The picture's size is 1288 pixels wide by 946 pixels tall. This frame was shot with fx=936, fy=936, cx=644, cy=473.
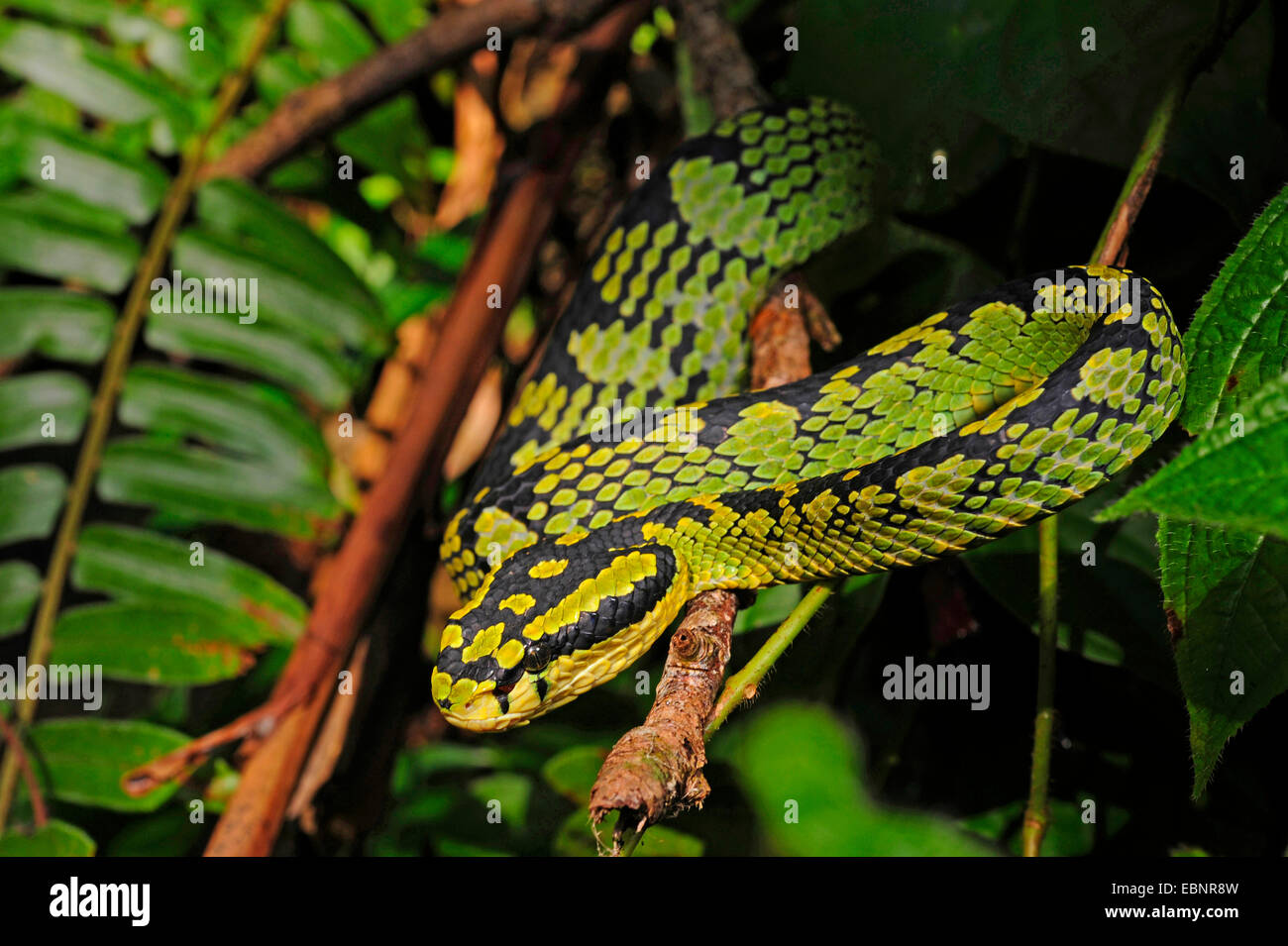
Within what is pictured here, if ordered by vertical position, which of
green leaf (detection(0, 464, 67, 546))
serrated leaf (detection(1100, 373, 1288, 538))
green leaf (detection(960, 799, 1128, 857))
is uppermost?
green leaf (detection(0, 464, 67, 546))

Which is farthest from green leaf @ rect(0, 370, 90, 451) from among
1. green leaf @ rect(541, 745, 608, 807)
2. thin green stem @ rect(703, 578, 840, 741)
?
thin green stem @ rect(703, 578, 840, 741)

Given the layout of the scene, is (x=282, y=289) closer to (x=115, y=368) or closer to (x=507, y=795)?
(x=115, y=368)

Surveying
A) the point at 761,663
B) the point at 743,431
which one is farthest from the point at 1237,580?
the point at 743,431

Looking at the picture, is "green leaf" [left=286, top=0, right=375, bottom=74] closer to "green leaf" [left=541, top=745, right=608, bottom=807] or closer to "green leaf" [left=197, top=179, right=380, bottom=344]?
"green leaf" [left=197, top=179, right=380, bottom=344]

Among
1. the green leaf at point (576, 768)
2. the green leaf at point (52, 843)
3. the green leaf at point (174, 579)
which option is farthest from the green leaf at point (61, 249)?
the green leaf at point (576, 768)

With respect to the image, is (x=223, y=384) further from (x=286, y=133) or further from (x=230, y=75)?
(x=230, y=75)

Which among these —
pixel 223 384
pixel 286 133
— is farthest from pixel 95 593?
pixel 286 133

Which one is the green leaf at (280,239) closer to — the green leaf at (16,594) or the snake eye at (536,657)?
the green leaf at (16,594)
